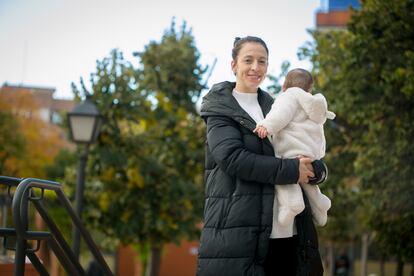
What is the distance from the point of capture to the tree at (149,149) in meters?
15.4

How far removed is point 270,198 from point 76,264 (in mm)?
1216

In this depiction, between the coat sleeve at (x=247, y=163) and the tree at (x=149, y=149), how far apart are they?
465 inches

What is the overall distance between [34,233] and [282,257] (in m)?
1.15

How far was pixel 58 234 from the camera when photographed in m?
4.07

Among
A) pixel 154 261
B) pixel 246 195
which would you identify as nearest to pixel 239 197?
pixel 246 195

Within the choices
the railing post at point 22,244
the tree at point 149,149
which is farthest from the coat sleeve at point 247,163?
the tree at point 149,149

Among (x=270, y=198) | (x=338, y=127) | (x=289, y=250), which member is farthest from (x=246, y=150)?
(x=338, y=127)

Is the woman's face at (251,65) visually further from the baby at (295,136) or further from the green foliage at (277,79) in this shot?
the green foliage at (277,79)

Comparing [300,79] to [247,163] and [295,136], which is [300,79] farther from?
[247,163]

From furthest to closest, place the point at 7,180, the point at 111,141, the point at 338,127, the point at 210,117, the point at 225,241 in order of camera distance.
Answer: the point at 338,127, the point at 111,141, the point at 7,180, the point at 210,117, the point at 225,241

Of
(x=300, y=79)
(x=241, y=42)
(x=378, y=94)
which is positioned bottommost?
(x=300, y=79)

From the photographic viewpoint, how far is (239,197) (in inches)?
135

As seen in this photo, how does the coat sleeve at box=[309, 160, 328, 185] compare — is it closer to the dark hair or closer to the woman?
the woman

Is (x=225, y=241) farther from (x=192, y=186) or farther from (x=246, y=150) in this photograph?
(x=192, y=186)
